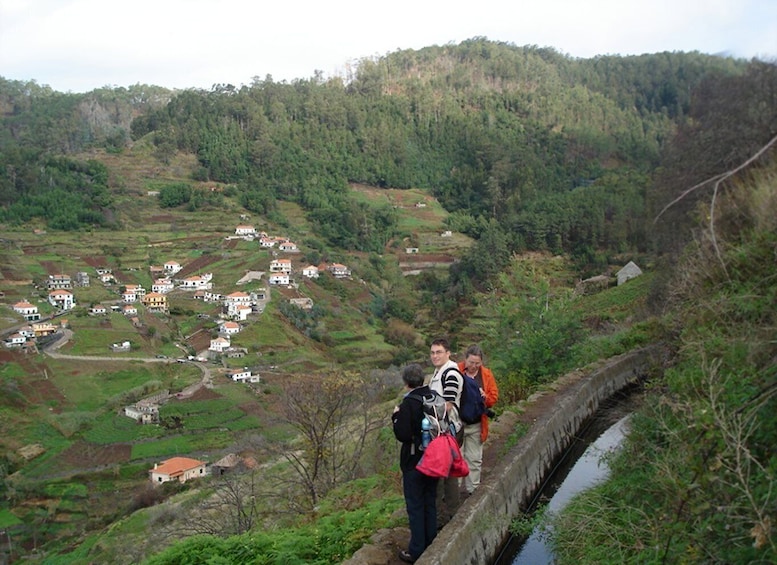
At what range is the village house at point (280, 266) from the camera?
50.2 metres

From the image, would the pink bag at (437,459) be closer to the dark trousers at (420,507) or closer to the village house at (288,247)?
the dark trousers at (420,507)

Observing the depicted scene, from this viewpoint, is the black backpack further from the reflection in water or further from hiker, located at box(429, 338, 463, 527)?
the reflection in water

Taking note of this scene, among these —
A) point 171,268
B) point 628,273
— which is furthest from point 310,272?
point 628,273

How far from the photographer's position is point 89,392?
31281mm

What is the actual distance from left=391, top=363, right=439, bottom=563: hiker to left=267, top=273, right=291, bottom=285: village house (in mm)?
45764

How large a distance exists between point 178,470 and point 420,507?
22.4 metres

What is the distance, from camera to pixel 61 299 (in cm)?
4100

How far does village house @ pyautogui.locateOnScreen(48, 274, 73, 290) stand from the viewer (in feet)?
141

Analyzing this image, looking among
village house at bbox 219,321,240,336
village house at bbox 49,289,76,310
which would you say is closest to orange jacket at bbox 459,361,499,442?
village house at bbox 219,321,240,336

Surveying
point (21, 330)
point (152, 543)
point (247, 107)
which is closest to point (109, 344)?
point (21, 330)

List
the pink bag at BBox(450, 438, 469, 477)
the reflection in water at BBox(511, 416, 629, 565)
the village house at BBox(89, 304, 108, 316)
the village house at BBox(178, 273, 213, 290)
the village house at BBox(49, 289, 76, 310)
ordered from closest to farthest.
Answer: the pink bag at BBox(450, 438, 469, 477) → the reflection in water at BBox(511, 416, 629, 565) → the village house at BBox(89, 304, 108, 316) → the village house at BBox(49, 289, 76, 310) → the village house at BBox(178, 273, 213, 290)

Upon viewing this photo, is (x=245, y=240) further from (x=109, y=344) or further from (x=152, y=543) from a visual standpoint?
(x=152, y=543)

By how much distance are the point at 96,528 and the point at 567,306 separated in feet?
62.6

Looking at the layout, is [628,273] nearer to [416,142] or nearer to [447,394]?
[447,394]
